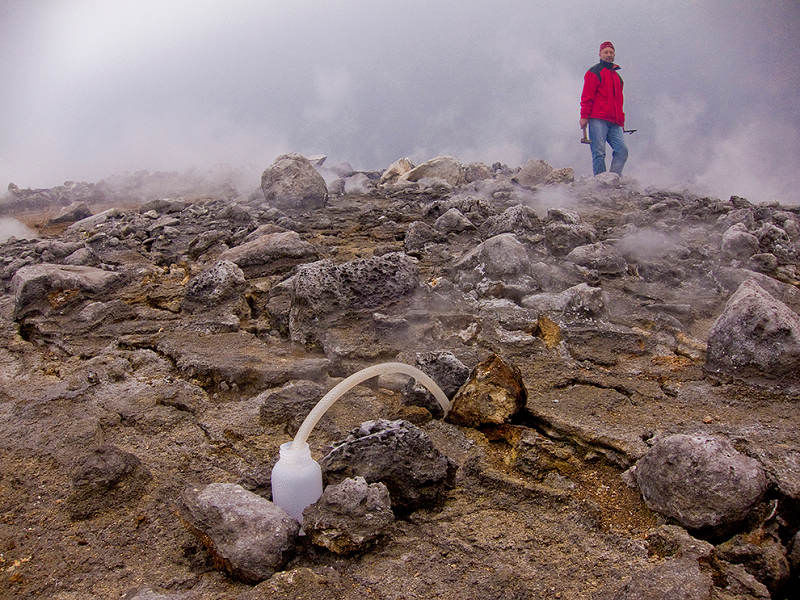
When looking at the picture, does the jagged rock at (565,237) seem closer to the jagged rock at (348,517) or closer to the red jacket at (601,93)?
the jagged rock at (348,517)

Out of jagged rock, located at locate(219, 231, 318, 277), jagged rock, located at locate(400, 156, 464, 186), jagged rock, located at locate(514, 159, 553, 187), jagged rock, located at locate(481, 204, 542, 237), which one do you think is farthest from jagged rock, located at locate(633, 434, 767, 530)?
jagged rock, located at locate(514, 159, 553, 187)

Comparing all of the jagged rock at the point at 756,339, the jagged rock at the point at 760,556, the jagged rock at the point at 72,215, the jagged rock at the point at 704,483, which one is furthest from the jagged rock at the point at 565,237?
the jagged rock at the point at 72,215

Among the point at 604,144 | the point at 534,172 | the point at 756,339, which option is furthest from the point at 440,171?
the point at 756,339

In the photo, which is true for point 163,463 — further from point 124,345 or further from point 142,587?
point 124,345

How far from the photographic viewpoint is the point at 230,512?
1598mm

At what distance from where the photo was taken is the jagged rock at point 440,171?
840cm

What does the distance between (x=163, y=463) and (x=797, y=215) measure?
6.19 m

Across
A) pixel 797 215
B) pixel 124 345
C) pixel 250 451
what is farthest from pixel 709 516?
pixel 797 215

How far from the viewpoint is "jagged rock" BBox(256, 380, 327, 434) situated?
2375 millimetres

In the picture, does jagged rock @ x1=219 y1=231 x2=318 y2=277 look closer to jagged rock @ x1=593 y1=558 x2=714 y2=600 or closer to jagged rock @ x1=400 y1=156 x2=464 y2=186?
jagged rock @ x1=593 y1=558 x2=714 y2=600

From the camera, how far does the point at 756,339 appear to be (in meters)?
2.46

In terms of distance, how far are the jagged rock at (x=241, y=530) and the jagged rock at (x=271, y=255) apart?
252 centimetres

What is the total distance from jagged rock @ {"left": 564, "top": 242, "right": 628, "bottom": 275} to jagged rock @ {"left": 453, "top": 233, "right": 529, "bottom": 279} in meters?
0.54

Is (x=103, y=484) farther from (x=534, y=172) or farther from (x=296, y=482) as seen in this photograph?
(x=534, y=172)
